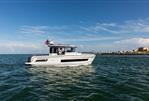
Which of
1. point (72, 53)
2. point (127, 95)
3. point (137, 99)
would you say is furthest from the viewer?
point (72, 53)

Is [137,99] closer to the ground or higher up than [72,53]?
closer to the ground

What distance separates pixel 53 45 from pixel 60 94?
76.1ft

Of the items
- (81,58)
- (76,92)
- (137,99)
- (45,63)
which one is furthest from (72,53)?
(137,99)

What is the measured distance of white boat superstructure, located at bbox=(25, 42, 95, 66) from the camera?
37625 millimetres

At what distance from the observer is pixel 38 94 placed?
15.4 metres

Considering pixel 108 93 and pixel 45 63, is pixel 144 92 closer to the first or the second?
pixel 108 93

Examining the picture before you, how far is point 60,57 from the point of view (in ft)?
123

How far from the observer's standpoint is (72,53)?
37656 mm

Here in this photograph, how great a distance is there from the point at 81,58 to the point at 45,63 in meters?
6.60

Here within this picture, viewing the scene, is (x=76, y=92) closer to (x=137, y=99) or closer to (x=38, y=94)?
(x=38, y=94)

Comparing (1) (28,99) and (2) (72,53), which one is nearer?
(1) (28,99)

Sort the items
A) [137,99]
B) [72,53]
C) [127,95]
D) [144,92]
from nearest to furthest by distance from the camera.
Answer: [137,99] < [127,95] < [144,92] < [72,53]

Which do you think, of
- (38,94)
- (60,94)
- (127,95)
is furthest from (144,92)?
(38,94)

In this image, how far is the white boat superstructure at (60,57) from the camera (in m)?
37.6
